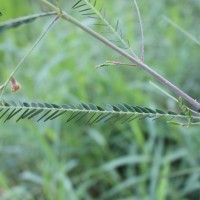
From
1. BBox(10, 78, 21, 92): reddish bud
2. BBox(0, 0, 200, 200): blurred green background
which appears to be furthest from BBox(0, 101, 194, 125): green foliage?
BBox(0, 0, 200, 200): blurred green background

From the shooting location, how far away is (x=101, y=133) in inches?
76.4

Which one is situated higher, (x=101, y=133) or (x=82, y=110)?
(x=101, y=133)

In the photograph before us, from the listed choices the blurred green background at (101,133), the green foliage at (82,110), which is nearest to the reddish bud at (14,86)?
the green foliage at (82,110)

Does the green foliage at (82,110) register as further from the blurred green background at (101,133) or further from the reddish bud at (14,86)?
the blurred green background at (101,133)

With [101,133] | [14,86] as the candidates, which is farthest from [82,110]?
[101,133]

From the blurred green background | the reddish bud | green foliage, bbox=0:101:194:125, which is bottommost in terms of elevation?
green foliage, bbox=0:101:194:125

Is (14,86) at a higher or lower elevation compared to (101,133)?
lower

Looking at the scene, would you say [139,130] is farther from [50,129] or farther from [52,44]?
[52,44]

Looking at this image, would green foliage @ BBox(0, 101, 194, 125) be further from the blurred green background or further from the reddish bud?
the blurred green background

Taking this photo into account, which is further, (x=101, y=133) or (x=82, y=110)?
(x=101, y=133)

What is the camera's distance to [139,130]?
1.86 metres

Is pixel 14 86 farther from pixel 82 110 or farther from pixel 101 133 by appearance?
pixel 101 133

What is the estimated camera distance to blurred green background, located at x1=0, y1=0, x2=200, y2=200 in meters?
1.71

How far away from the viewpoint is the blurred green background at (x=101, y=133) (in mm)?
1708
